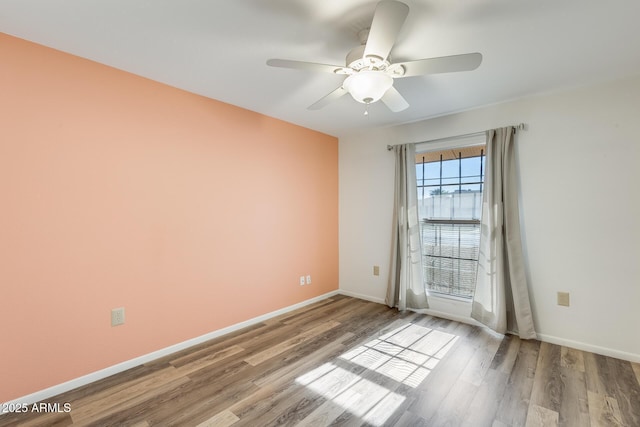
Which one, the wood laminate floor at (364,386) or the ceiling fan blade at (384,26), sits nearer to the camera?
the ceiling fan blade at (384,26)

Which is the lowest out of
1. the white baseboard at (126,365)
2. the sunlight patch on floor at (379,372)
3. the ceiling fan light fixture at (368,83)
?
the sunlight patch on floor at (379,372)

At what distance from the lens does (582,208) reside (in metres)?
2.56

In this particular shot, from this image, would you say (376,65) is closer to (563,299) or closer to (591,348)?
(563,299)

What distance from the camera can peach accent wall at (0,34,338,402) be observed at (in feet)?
6.13

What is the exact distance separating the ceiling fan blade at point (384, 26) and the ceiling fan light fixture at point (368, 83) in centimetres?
10

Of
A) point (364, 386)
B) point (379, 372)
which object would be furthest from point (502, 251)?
point (364, 386)

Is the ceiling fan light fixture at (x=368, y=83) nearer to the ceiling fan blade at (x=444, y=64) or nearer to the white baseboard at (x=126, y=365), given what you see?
the ceiling fan blade at (x=444, y=64)

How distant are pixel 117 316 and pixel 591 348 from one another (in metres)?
3.97

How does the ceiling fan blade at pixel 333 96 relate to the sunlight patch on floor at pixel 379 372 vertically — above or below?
above

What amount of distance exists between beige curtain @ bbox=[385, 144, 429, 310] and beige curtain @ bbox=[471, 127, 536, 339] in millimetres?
678

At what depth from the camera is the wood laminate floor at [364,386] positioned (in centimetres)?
175

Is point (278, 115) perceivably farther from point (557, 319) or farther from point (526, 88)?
point (557, 319)

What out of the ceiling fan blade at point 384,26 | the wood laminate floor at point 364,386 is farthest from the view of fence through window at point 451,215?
the ceiling fan blade at point 384,26

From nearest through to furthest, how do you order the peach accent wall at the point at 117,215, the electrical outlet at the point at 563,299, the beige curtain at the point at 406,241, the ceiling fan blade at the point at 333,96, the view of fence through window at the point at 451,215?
the peach accent wall at the point at 117,215 < the ceiling fan blade at the point at 333,96 < the electrical outlet at the point at 563,299 < the view of fence through window at the point at 451,215 < the beige curtain at the point at 406,241
